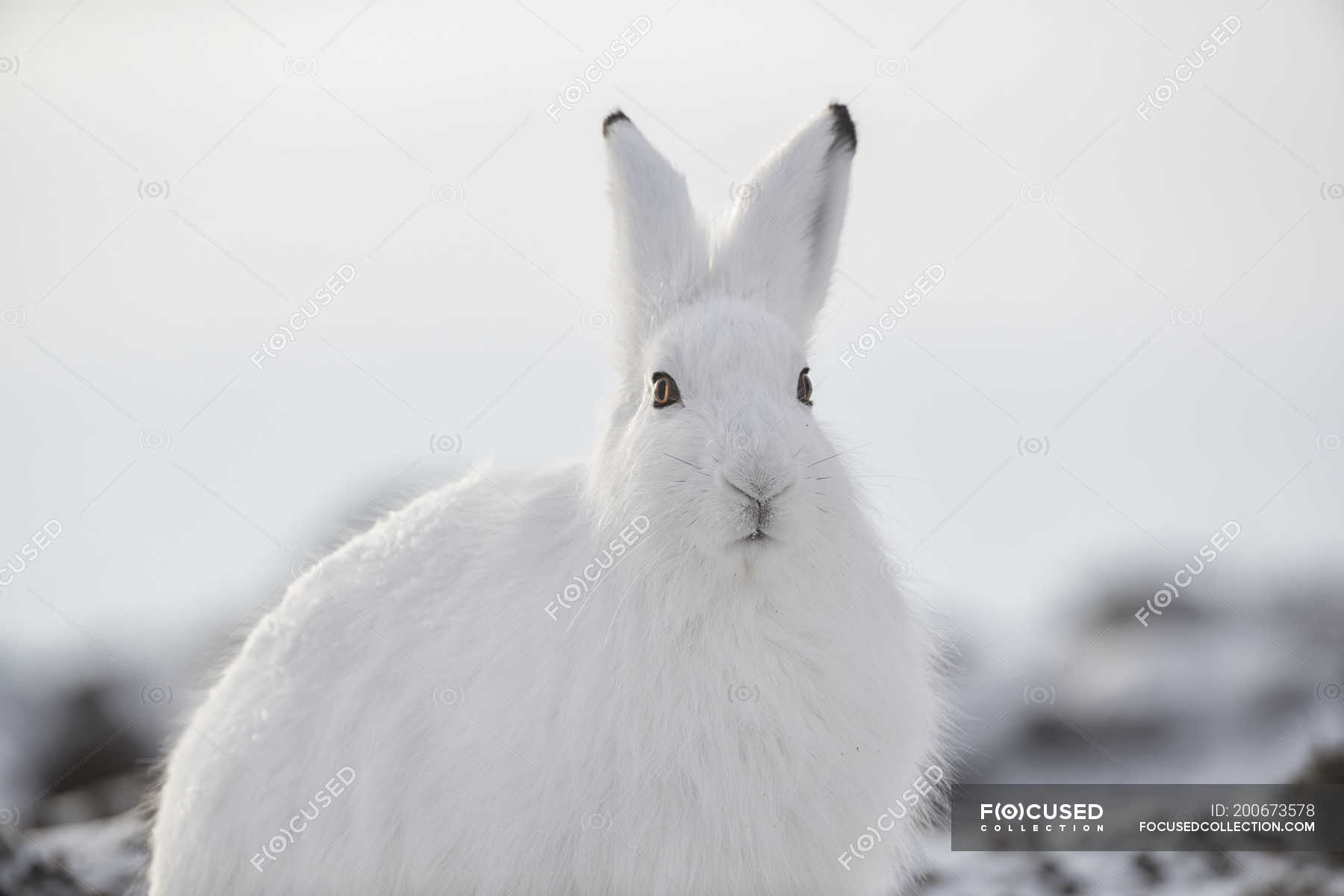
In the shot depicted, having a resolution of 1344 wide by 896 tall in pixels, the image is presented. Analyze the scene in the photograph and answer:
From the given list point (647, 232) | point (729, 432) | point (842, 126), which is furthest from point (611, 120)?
point (729, 432)

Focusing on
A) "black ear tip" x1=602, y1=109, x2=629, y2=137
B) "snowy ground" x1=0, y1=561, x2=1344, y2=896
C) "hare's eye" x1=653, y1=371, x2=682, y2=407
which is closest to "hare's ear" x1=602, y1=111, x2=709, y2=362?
"black ear tip" x1=602, y1=109, x2=629, y2=137

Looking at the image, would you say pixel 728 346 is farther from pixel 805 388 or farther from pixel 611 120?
pixel 611 120

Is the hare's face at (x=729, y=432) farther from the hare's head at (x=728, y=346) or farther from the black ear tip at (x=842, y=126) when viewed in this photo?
the black ear tip at (x=842, y=126)

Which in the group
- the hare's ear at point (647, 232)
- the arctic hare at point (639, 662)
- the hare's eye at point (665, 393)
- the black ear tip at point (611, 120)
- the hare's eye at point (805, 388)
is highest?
the black ear tip at point (611, 120)

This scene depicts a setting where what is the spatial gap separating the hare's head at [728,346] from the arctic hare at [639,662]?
0.04 ft

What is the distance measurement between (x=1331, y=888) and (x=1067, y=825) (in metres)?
1.35

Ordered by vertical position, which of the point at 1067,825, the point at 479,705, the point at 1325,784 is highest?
the point at 1325,784

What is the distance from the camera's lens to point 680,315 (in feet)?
14.9

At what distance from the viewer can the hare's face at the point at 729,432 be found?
386 cm

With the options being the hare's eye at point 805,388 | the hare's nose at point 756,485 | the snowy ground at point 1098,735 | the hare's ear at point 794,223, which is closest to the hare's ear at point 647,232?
the hare's ear at point 794,223

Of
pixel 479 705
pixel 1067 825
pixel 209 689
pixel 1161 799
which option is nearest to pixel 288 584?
pixel 209 689

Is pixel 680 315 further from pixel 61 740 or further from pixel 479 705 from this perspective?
pixel 61 740

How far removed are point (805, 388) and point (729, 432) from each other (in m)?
0.70

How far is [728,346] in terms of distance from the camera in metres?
4.23
